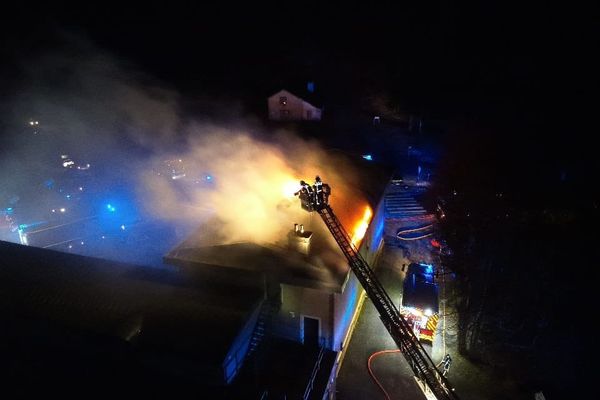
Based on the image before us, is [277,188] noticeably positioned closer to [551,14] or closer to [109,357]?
[109,357]

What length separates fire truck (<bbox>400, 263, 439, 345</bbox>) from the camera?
17.2 meters

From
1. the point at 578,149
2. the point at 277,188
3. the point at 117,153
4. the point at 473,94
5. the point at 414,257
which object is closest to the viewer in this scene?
the point at 277,188

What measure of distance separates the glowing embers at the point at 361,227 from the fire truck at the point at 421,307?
4.02m

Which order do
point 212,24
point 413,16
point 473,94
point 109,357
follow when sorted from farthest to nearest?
1. point 212,24
2. point 413,16
3. point 473,94
4. point 109,357

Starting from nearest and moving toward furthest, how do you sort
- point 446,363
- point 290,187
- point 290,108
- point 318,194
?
point 318,194 → point 446,363 → point 290,187 → point 290,108

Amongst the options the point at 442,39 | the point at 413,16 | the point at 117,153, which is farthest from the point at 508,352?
the point at 413,16

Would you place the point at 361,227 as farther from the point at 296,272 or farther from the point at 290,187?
the point at 296,272

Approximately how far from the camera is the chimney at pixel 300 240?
13.3m

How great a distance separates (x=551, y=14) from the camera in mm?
39969

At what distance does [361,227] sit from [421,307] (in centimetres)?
483

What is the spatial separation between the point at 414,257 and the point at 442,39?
37951mm

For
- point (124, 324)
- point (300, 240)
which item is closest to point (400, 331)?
point (300, 240)

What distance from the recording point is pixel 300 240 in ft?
43.7

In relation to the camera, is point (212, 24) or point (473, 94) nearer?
point (473, 94)
